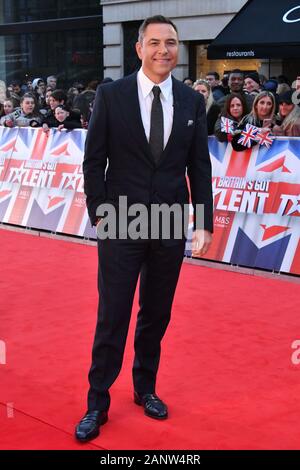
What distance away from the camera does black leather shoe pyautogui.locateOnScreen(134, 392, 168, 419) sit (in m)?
4.13

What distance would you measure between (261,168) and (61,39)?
46.7 feet

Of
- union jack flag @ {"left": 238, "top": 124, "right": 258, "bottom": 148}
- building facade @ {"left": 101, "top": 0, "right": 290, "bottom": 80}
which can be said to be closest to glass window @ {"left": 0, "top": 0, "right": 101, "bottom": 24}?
building facade @ {"left": 101, "top": 0, "right": 290, "bottom": 80}

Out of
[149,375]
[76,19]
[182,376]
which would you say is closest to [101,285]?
[149,375]

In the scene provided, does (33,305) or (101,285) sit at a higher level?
(101,285)

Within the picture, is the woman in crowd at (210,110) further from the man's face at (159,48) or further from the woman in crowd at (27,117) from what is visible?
the man's face at (159,48)

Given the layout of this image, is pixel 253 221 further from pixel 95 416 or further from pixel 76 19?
pixel 76 19

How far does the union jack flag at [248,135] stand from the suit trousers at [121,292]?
3.97m

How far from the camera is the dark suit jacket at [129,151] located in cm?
385

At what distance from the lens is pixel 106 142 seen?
388 cm

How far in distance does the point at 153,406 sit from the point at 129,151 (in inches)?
58.2

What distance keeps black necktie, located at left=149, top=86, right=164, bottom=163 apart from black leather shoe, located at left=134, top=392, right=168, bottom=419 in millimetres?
1422

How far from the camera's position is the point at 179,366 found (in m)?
5.01

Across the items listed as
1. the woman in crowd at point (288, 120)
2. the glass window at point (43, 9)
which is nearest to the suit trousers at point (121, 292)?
the woman in crowd at point (288, 120)

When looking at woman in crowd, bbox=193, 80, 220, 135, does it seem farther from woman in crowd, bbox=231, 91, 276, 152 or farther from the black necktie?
the black necktie
